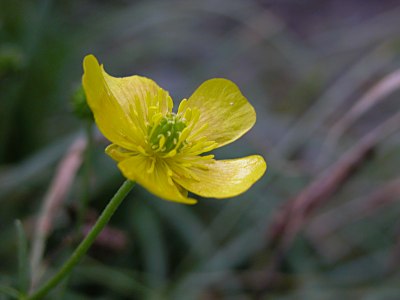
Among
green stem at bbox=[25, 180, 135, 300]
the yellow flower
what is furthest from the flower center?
green stem at bbox=[25, 180, 135, 300]

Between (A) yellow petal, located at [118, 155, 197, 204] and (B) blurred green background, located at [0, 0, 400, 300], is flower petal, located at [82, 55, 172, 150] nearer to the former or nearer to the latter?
(A) yellow petal, located at [118, 155, 197, 204]

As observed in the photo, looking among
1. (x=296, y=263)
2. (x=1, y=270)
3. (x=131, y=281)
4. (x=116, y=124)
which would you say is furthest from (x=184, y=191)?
(x=296, y=263)

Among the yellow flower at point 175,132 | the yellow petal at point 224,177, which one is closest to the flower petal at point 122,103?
the yellow flower at point 175,132

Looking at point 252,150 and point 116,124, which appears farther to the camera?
point 252,150

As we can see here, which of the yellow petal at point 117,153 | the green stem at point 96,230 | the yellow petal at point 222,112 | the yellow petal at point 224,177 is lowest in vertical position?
the green stem at point 96,230

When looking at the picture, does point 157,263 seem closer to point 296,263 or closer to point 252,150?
point 296,263

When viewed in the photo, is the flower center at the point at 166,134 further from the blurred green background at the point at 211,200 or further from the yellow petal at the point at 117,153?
the blurred green background at the point at 211,200

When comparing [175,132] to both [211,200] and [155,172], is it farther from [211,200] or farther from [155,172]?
[211,200]

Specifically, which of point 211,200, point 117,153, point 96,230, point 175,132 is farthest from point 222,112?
point 211,200
